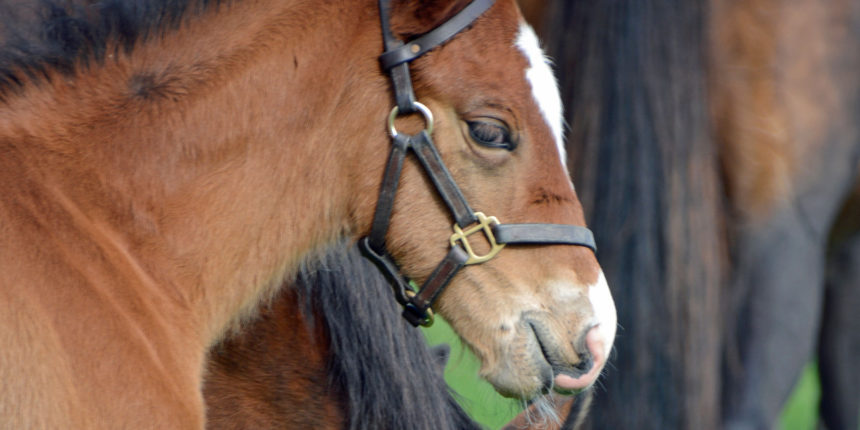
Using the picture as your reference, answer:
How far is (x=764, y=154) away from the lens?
293 centimetres

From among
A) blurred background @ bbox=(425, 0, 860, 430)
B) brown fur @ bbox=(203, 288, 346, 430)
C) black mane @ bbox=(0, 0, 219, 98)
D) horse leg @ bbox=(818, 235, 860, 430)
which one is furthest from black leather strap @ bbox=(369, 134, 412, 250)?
horse leg @ bbox=(818, 235, 860, 430)

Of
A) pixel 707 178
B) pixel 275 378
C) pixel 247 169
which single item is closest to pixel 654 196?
pixel 707 178

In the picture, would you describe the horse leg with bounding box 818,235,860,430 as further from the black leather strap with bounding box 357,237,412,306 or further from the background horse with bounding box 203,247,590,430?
the black leather strap with bounding box 357,237,412,306

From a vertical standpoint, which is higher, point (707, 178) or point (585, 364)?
point (585, 364)

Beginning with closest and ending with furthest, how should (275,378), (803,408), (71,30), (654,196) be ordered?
(71,30) → (275,378) → (654,196) → (803,408)

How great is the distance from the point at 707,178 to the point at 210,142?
1.59 m

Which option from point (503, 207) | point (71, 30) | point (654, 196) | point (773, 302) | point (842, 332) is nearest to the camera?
Result: point (71, 30)

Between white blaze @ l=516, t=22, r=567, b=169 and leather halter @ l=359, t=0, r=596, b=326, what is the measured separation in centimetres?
11

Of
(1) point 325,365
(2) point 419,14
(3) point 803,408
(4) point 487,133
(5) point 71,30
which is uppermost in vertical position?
(5) point 71,30

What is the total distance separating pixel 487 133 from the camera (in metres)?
1.90

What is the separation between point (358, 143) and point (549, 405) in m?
0.74

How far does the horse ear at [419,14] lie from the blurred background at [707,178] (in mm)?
899

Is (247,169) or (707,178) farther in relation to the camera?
(707,178)

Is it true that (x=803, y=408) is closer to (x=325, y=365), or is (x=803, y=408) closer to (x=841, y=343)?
(x=841, y=343)
